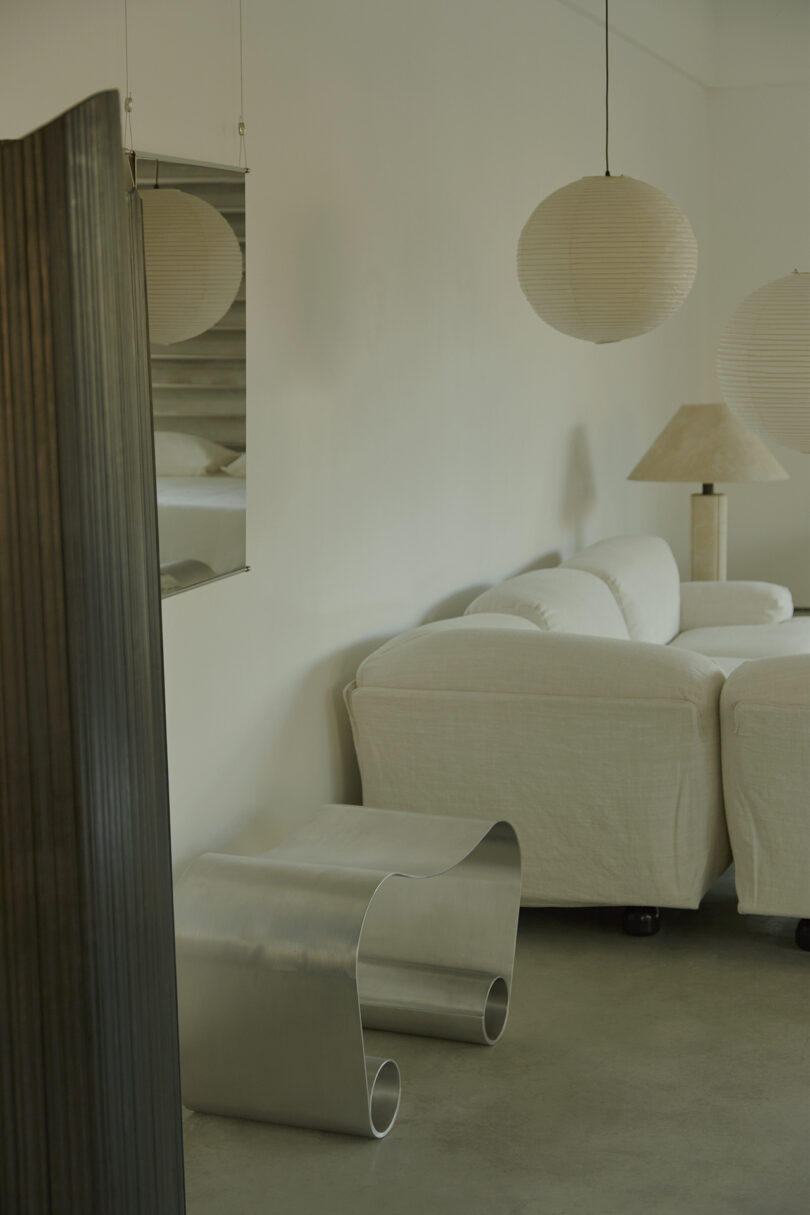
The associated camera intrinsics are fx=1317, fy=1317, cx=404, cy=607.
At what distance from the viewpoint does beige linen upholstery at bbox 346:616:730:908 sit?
2936 millimetres

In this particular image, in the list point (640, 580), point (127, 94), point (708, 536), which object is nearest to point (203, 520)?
point (127, 94)

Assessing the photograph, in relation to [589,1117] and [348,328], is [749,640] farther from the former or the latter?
[589,1117]

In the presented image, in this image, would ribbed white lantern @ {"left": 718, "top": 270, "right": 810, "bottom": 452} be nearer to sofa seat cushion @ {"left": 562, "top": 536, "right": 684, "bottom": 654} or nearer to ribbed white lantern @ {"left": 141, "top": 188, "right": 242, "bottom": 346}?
sofa seat cushion @ {"left": 562, "top": 536, "right": 684, "bottom": 654}

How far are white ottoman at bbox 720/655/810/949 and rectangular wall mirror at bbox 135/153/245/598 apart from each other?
1152 mm

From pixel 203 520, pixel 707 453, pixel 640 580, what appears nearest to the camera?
pixel 203 520

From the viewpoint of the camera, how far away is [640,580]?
4723 mm

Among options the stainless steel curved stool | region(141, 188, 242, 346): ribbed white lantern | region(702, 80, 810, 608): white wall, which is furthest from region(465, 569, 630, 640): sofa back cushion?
region(702, 80, 810, 608): white wall

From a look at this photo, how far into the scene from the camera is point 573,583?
4.12m

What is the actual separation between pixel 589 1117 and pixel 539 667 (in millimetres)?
1017

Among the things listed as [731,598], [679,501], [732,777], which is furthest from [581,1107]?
[679,501]

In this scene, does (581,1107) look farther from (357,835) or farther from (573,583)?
(573,583)

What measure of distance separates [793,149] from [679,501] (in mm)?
2066

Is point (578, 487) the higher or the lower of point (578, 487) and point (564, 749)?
the higher

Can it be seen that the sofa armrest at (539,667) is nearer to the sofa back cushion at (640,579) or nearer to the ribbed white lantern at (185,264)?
the ribbed white lantern at (185,264)
